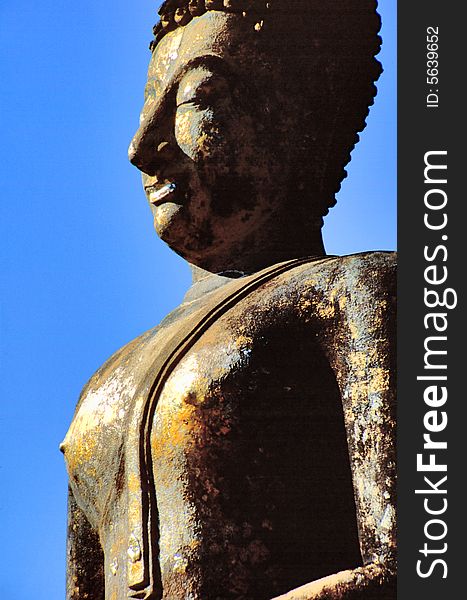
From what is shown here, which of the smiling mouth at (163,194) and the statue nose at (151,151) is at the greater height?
the statue nose at (151,151)

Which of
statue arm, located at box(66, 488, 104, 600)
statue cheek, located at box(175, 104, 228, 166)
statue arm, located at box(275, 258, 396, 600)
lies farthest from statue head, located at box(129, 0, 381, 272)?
statue arm, located at box(66, 488, 104, 600)

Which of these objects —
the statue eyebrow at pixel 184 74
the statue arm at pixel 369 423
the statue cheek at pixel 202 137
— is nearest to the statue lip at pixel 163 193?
the statue cheek at pixel 202 137

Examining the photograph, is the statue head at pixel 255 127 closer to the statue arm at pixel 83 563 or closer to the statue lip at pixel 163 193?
the statue lip at pixel 163 193

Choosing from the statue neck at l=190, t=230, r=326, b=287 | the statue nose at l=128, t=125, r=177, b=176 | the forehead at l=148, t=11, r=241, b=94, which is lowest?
the statue neck at l=190, t=230, r=326, b=287

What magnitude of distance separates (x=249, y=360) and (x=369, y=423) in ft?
1.73

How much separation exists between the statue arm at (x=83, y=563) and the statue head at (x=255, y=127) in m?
1.23

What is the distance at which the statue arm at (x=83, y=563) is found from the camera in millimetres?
6629

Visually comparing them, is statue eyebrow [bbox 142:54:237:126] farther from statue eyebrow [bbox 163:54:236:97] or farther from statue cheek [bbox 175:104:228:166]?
statue cheek [bbox 175:104:228:166]

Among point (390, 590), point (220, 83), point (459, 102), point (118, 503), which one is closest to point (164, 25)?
point (220, 83)

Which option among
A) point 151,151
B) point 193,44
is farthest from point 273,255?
point 193,44

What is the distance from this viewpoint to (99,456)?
6211 mm

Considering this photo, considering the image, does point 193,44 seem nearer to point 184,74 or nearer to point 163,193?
point 184,74

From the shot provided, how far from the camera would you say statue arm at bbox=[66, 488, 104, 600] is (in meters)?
6.63

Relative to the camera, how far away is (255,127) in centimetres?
638
